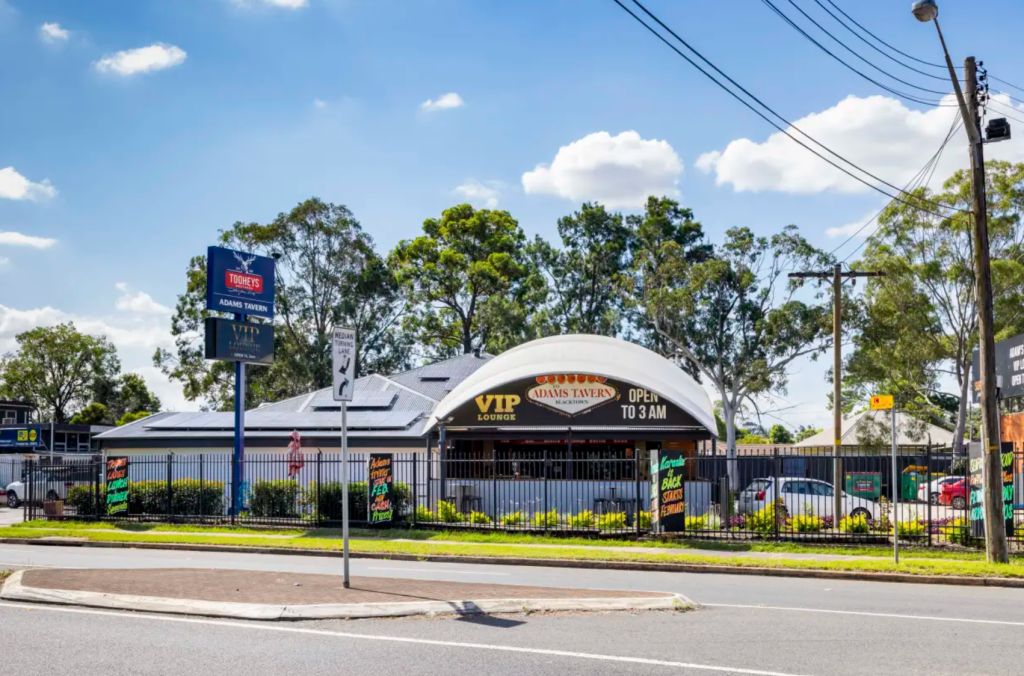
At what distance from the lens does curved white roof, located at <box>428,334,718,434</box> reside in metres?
33.3

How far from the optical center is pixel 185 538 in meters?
23.9

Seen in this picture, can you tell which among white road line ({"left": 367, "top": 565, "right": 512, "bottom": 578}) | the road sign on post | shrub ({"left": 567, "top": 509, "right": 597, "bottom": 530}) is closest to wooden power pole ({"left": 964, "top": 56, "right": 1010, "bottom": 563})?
white road line ({"left": 367, "top": 565, "right": 512, "bottom": 578})

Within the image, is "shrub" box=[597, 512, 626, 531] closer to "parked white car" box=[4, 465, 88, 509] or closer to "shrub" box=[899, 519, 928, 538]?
"shrub" box=[899, 519, 928, 538]

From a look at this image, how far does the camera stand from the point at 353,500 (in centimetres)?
2569

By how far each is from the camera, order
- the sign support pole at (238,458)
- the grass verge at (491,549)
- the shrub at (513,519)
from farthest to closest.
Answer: the sign support pole at (238,458) → the shrub at (513,519) → the grass verge at (491,549)

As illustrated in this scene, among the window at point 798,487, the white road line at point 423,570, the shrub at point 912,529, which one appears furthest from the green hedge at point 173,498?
the shrub at point 912,529

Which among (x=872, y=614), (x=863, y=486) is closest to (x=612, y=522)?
(x=863, y=486)

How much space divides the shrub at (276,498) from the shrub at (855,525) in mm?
14316

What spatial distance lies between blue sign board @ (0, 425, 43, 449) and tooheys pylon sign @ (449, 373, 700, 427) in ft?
121

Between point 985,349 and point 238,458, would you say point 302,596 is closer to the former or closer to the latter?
point 985,349

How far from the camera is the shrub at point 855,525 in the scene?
2080cm

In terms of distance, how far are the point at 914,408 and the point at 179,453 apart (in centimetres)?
3367

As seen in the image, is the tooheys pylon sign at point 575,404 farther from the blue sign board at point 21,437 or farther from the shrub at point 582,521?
the blue sign board at point 21,437

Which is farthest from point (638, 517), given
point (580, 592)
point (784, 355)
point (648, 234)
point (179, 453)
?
point (648, 234)
